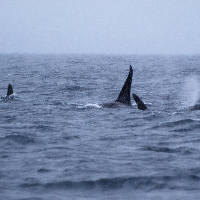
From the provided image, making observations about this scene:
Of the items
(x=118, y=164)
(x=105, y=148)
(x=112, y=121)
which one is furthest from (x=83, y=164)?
(x=112, y=121)

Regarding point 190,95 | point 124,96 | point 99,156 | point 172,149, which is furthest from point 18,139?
point 190,95

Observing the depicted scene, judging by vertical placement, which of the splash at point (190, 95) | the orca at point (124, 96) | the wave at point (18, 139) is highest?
the orca at point (124, 96)

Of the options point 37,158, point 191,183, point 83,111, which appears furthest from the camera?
point 83,111

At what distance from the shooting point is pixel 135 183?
20.9 feet

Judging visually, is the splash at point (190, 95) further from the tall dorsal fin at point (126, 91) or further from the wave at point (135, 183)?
the wave at point (135, 183)

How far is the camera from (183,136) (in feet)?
32.5

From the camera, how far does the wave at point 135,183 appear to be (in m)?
6.18

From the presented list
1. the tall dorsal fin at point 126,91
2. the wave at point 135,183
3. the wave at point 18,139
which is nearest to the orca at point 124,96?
the tall dorsal fin at point 126,91

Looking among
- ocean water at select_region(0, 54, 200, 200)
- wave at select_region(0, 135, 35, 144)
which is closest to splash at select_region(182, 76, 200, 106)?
ocean water at select_region(0, 54, 200, 200)

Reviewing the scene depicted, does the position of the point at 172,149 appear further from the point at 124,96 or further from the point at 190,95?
the point at 190,95

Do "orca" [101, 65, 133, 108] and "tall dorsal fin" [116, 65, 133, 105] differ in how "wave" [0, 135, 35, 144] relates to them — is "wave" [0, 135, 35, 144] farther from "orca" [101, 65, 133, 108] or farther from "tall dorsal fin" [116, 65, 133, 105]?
"tall dorsal fin" [116, 65, 133, 105]

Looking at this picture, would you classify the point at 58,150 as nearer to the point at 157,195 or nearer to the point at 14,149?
the point at 14,149

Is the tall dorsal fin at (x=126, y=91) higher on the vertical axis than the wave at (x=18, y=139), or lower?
higher

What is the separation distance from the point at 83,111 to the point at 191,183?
8340 millimetres
